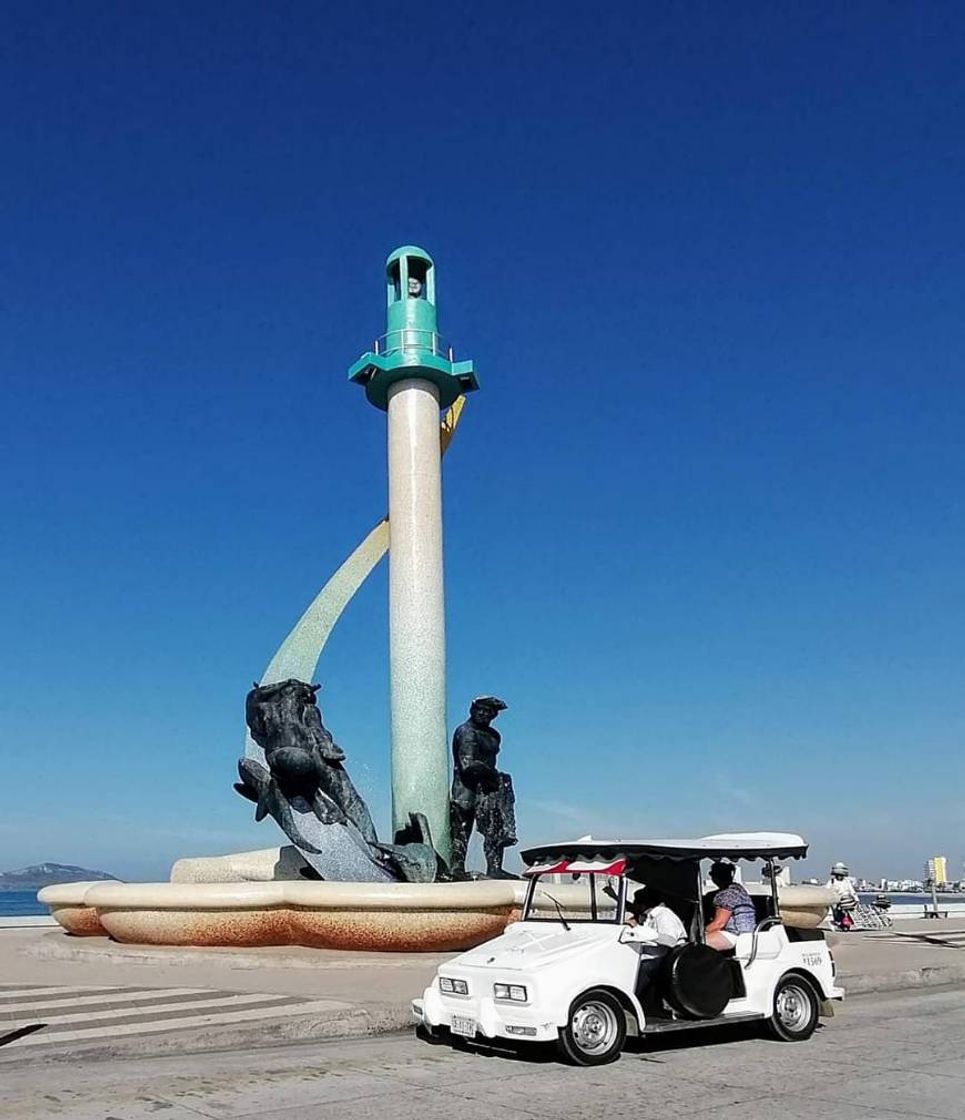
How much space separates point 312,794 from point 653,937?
980 cm

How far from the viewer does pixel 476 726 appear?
60.1ft

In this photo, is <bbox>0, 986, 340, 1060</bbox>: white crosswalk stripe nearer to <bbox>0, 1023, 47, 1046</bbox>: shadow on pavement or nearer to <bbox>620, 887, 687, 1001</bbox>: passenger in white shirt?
<bbox>0, 1023, 47, 1046</bbox>: shadow on pavement

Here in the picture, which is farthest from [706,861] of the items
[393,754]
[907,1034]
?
[393,754]

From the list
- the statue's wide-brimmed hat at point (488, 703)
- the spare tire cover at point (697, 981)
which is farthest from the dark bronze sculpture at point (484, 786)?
the spare tire cover at point (697, 981)

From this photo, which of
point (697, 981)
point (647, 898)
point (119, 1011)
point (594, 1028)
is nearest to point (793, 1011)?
point (697, 981)

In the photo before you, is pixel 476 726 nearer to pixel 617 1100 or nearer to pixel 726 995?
pixel 726 995

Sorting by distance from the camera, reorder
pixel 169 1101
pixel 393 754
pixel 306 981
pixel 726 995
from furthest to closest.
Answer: pixel 393 754 < pixel 306 981 < pixel 726 995 < pixel 169 1101

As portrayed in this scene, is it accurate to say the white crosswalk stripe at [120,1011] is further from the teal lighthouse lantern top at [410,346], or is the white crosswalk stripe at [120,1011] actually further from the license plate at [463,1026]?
the teal lighthouse lantern top at [410,346]

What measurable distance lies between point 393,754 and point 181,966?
288 inches

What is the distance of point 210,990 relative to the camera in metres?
10.3

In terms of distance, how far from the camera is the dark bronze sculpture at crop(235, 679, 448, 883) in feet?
53.2

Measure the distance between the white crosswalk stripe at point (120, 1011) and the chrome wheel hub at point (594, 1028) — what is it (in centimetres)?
253

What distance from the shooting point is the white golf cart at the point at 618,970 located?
7215 mm

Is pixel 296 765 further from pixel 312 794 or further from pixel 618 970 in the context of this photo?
pixel 618 970
